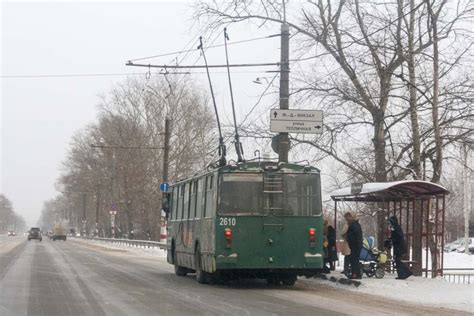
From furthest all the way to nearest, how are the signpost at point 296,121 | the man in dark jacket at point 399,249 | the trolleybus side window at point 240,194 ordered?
the signpost at point 296,121
the man in dark jacket at point 399,249
the trolleybus side window at point 240,194

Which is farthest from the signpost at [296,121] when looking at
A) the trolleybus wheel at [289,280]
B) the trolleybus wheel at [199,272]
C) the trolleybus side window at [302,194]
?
the trolleybus wheel at [289,280]

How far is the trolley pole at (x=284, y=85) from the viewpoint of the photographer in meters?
18.6

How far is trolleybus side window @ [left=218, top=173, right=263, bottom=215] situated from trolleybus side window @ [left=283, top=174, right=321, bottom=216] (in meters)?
0.63

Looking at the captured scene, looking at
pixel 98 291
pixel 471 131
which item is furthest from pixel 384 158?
pixel 98 291

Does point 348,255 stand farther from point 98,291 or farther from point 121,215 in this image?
point 121,215

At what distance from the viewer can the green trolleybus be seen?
14703mm

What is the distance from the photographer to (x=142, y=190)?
60.7 m

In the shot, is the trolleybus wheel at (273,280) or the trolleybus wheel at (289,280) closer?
the trolleybus wheel at (289,280)

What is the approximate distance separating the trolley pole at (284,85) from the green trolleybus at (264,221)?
3.46 m

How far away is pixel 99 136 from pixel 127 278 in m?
51.6

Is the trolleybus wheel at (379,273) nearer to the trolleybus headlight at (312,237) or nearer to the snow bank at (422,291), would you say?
the snow bank at (422,291)

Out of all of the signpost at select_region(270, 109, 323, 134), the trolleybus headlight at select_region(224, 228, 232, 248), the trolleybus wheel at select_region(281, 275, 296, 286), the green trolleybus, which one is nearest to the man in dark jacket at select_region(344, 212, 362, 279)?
the green trolleybus

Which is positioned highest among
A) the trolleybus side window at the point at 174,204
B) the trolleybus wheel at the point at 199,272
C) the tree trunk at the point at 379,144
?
the tree trunk at the point at 379,144

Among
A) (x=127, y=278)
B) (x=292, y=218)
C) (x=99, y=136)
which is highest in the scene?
(x=99, y=136)
